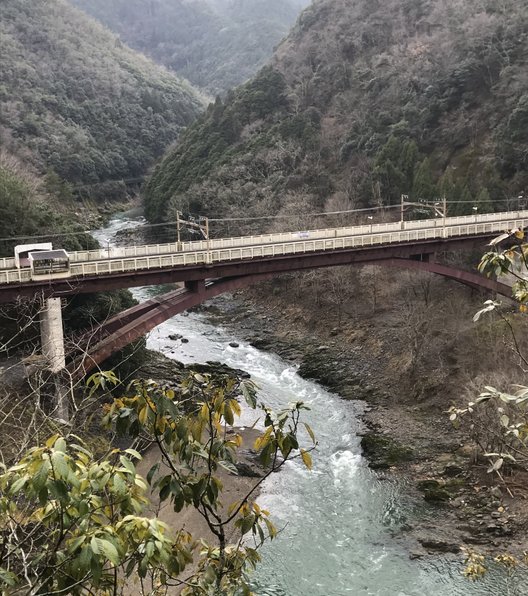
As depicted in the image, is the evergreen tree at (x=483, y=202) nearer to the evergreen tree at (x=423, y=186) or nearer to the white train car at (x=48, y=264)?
the evergreen tree at (x=423, y=186)

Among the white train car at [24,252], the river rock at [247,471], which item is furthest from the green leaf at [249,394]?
the white train car at [24,252]

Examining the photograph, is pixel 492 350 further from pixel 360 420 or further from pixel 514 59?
pixel 514 59

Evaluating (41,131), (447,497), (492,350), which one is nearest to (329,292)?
(492,350)

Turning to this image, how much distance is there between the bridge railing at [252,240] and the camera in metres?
30.5

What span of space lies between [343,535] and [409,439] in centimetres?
872

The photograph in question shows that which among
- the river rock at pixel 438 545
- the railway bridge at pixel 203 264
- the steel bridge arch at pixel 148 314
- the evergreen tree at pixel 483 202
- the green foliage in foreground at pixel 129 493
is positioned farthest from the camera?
the evergreen tree at pixel 483 202

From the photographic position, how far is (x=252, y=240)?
116ft

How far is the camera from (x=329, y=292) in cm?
5144

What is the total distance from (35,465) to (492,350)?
3325cm

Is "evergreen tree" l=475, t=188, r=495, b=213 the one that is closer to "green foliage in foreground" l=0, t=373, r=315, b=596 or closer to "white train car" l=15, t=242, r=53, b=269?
"white train car" l=15, t=242, r=53, b=269

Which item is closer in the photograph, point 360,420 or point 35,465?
point 35,465

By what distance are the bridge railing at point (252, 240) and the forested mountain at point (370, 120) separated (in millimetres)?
5203

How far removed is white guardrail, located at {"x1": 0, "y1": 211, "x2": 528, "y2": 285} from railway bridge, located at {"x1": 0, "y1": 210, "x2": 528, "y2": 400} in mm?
51

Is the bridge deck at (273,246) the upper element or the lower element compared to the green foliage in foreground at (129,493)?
lower
